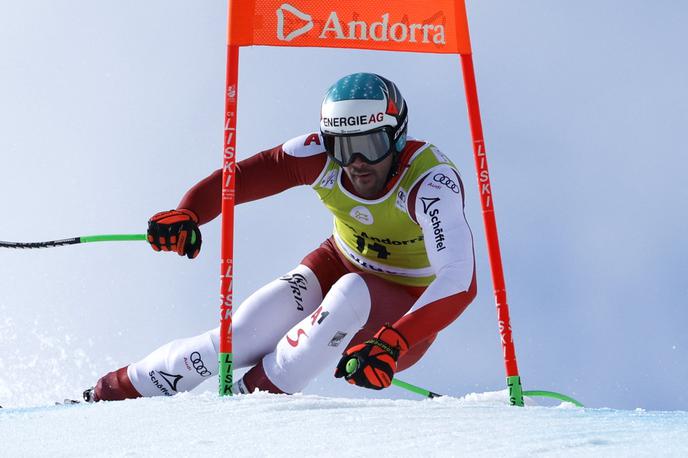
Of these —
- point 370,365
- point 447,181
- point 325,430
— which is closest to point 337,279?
point 447,181

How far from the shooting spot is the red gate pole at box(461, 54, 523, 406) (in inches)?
189

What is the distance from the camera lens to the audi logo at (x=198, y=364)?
191 inches

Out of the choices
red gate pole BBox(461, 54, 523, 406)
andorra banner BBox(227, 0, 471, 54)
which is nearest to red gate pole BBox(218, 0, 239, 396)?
andorra banner BBox(227, 0, 471, 54)

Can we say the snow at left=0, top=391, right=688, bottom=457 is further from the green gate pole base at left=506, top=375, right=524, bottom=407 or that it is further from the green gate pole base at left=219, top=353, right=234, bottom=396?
the green gate pole base at left=506, top=375, right=524, bottom=407

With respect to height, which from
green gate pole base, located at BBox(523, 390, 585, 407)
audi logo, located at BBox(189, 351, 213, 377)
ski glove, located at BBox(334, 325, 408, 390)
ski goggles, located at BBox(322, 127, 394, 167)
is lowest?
green gate pole base, located at BBox(523, 390, 585, 407)

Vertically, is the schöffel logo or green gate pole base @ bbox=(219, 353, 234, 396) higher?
the schöffel logo

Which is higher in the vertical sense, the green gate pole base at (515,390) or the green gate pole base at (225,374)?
the green gate pole base at (225,374)

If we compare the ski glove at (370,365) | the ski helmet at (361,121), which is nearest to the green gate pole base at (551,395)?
the ski glove at (370,365)

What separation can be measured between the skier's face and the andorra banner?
2.61ft

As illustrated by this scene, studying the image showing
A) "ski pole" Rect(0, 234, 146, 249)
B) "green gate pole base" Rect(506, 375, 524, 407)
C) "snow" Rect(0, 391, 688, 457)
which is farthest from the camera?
"ski pole" Rect(0, 234, 146, 249)

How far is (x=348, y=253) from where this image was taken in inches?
217

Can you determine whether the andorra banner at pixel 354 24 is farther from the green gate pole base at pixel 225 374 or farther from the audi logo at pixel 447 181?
the green gate pole base at pixel 225 374

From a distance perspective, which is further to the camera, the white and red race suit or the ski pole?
the ski pole

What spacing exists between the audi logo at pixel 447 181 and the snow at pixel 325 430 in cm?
148
